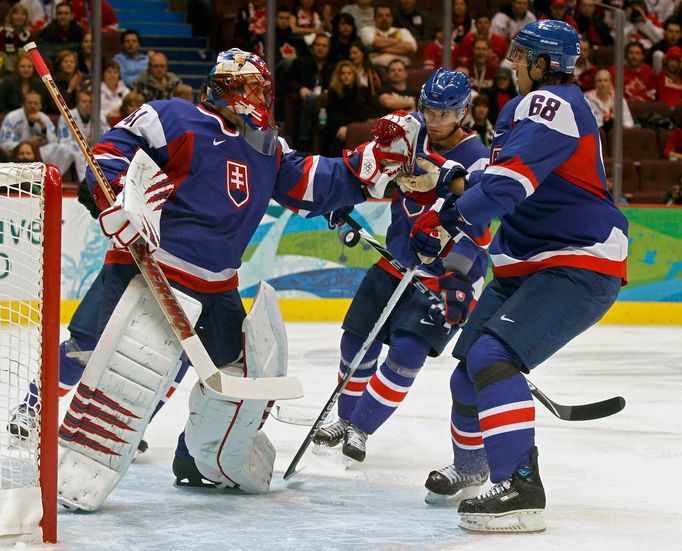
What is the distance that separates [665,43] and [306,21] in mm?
2320

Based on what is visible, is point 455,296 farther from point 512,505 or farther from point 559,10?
point 559,10

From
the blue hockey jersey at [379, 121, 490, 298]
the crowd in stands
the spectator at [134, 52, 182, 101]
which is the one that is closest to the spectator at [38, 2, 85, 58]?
→ the crowd in stands

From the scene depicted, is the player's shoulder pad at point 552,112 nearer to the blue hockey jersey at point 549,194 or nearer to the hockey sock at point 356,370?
the blue hockey jersey at point 549,194

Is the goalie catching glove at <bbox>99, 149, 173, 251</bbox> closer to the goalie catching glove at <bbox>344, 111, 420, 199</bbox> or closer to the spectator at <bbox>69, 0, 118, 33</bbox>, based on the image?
the goalie catching glove at <bbox>344, 111, 420, 199</bbox>

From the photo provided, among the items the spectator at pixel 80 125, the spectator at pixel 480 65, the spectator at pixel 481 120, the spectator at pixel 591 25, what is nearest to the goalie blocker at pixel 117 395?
the spectator at pixel 80 125

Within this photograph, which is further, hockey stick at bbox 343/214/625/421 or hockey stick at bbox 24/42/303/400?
hockey stick at bbox 343/214/625/421

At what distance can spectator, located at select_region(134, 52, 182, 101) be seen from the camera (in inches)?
260

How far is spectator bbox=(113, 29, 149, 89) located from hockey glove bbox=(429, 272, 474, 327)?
4076 millimetres

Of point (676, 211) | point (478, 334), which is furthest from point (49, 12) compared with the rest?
point (478, 334)

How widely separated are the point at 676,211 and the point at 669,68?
1.59 metres

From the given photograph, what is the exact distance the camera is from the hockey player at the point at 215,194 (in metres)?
2.80

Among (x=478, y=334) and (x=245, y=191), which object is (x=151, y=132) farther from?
(x=478, y=334)

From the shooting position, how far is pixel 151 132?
278cm

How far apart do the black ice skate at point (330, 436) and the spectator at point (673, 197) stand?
147 inches
